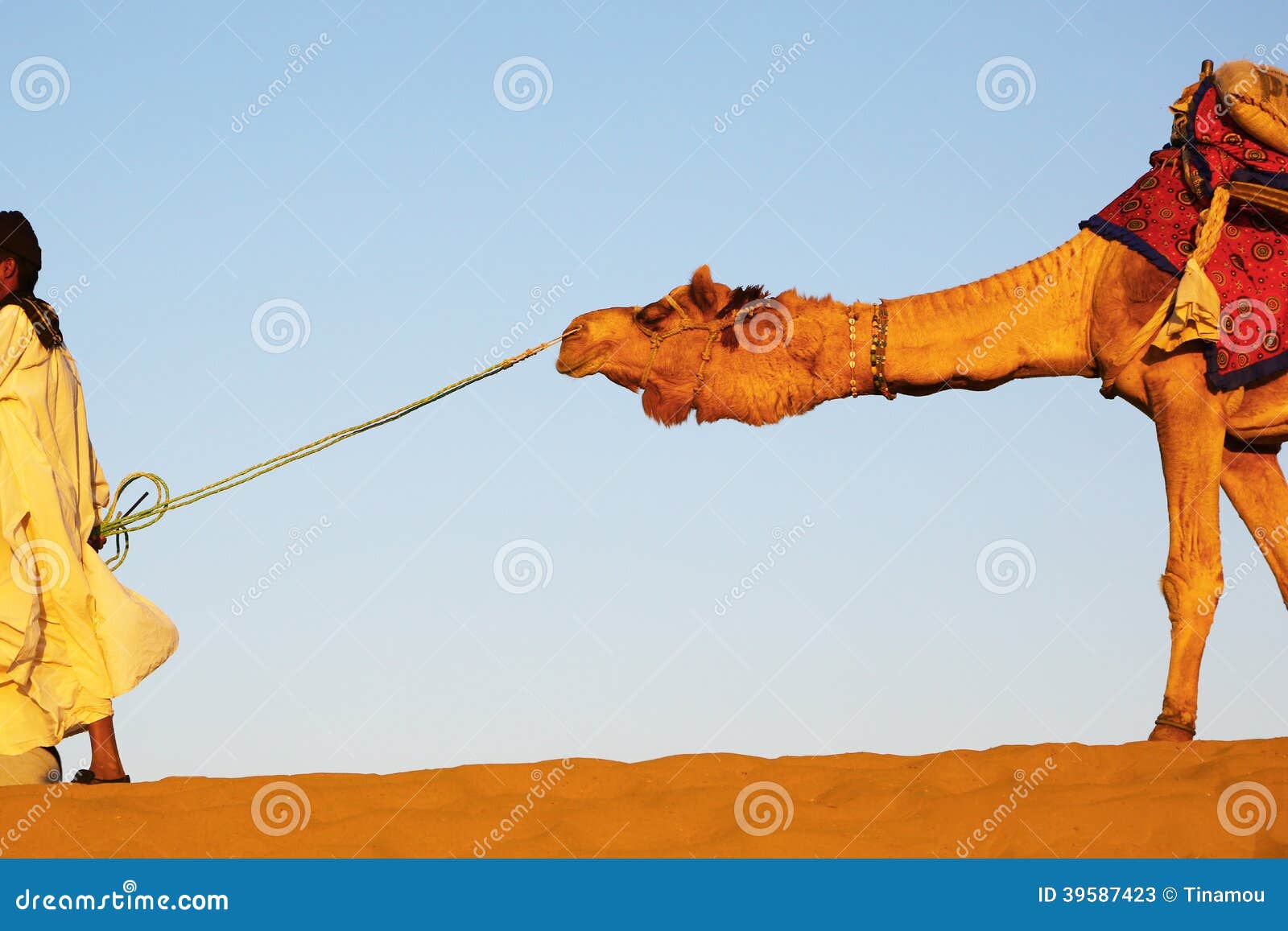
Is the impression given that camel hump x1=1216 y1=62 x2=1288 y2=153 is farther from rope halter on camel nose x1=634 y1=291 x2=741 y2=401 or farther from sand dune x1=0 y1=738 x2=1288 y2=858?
sand dune x1=0 y1=738 x2=1288 y2=858

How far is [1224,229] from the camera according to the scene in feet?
25.4

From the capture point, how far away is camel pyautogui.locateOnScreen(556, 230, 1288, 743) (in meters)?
7.61

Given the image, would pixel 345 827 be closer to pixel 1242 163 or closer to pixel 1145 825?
pixel 1145 825

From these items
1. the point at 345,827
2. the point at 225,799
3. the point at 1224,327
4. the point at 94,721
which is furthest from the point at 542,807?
the point at 1224,327

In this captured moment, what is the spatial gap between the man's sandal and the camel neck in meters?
3.76

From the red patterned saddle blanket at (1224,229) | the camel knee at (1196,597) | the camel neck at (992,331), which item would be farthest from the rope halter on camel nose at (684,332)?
the camel knee at (1196,597)

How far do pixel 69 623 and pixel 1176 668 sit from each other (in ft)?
15.7

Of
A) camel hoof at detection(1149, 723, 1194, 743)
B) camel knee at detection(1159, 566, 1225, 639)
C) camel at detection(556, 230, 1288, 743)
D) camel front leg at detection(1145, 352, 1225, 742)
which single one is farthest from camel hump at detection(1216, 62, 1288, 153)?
camel hoof at detection(1149, 723, 1194, 743)

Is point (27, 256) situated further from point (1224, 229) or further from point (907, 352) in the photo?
point (1224, 229)

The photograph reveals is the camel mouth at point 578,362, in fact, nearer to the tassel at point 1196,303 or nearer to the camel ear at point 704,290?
the camel ear at point 704,290

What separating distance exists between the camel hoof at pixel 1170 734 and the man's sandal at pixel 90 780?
14.5 feet

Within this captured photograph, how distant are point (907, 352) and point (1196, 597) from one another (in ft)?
5.50

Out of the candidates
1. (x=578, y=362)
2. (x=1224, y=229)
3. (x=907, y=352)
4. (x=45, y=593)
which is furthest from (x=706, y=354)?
(x=45, y=593)

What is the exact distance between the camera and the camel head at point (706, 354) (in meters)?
7.67
